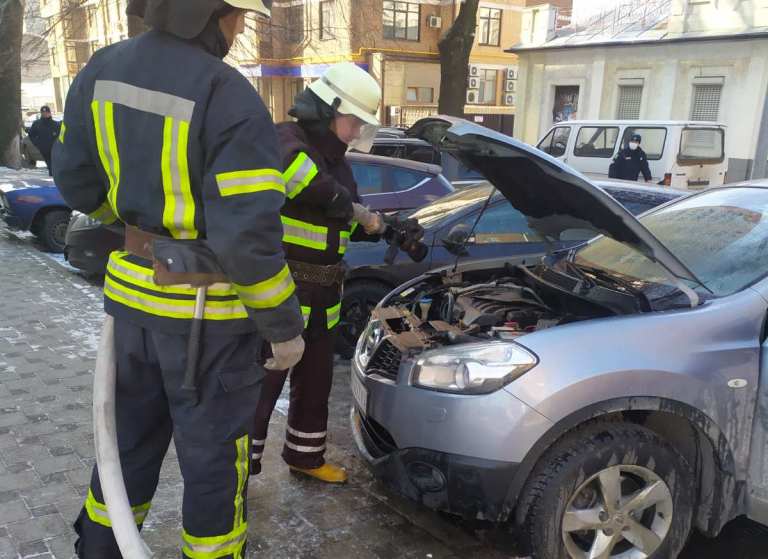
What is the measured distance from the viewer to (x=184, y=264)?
1927mm

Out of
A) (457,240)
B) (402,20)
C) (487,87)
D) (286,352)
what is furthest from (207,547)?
(487,87)

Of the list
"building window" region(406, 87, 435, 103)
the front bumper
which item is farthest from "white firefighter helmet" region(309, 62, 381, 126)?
"building window" region(406, 87, 435, 103)

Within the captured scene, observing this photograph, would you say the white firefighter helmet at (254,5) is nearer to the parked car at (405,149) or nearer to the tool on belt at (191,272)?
the tool on belt at (191,272)

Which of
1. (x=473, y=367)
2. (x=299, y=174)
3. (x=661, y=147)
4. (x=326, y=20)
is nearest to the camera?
(x=473, y=367)

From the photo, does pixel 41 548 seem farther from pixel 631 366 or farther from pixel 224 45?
pixel 631 366

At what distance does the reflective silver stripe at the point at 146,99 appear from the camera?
1.85 meters

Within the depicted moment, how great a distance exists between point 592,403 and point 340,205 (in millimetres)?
1317

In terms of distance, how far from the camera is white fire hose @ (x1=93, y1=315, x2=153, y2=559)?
2.06 metres

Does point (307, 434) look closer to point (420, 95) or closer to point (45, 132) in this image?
point (45, 132)

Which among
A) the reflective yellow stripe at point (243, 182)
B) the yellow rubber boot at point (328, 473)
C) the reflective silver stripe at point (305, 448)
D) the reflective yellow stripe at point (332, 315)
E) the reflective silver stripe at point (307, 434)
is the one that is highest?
the reflective yellow stripe at point (243, 182)

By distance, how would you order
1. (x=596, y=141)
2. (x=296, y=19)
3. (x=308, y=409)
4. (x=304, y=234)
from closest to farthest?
(x=304, y=234) → (x=308, y=409) → (x=596, y=141) → (x=296, y=19)

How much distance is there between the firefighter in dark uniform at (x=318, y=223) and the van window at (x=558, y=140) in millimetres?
11174

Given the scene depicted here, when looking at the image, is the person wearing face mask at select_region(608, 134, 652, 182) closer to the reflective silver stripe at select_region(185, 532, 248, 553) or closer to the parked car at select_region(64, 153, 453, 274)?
the parked car at select_region(64, 153, 453, 274)

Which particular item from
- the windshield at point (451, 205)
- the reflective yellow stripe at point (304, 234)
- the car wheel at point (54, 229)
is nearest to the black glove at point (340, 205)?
the reflective yellow stripe at point (304, 234)
